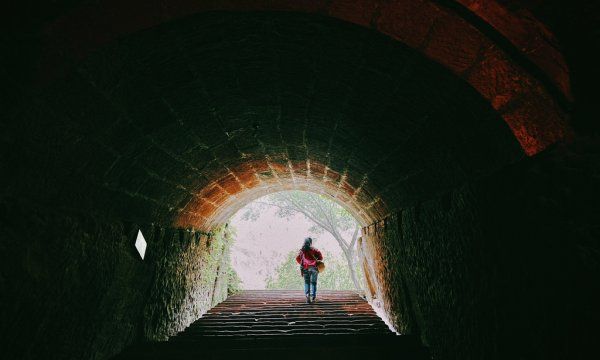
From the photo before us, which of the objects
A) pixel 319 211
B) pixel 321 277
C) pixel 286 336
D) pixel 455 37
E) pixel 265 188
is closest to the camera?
pixel 455 37

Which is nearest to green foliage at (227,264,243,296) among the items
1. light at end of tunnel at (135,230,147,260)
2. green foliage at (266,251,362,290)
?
light at end of tunnel at (135,230,147,260)

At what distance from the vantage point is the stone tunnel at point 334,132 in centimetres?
137

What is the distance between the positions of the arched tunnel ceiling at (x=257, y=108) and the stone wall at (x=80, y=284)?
0.95 ft

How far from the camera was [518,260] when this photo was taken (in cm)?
161

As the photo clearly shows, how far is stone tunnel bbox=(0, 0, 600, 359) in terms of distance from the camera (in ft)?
4.51

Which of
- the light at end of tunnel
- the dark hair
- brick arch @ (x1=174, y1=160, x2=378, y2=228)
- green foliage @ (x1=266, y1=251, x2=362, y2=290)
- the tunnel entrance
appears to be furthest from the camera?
green foliage @ (x1=266, y1=251, x2=362, y2=290)

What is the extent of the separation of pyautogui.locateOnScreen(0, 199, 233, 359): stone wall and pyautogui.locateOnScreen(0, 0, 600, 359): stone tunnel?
16 mm

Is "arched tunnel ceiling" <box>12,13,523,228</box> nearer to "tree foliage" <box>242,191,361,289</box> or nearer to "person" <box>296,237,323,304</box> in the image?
"person" <box>296,237,323,304</box>

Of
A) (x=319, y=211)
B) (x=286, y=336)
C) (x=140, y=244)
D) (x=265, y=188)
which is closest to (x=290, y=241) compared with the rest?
(x=319, y=211)

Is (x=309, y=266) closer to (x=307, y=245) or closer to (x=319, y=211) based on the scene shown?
(x=307, y=245)

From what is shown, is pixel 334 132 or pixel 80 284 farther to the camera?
pixel 334 132

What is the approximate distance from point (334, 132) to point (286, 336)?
283 cm

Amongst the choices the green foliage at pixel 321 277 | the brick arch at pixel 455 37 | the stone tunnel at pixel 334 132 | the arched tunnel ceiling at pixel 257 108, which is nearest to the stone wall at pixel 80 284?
the stone tunnel at pixel 334 132

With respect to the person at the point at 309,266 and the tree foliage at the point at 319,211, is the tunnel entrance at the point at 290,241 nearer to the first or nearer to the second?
the tree foliage at the point at 319,211
